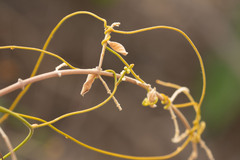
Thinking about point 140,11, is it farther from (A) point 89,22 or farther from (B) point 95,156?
(B) point 95,156

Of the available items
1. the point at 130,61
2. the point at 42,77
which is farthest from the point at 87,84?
Answer: the point at 130,61

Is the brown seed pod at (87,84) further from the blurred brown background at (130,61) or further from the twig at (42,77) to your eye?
the blurred brown background at (130,61)

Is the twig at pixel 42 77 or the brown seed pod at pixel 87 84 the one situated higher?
the twig at pixel 42 77

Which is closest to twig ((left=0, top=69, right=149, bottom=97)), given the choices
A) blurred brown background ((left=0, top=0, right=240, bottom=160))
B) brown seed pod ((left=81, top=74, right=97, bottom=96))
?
brown seed pod ((left=81, top=74, right=97, bottom=96))

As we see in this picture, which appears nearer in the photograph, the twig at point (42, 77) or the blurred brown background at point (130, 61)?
the twig at point (42, 77)

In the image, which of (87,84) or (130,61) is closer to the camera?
(87,84)

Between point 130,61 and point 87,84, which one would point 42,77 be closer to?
point 87,84

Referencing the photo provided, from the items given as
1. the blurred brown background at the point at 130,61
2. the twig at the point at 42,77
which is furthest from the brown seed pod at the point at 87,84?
the blurred brown background at the point at 130,61

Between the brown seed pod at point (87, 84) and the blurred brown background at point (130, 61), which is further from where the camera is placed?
the blurred brown background at point (130, 61)
